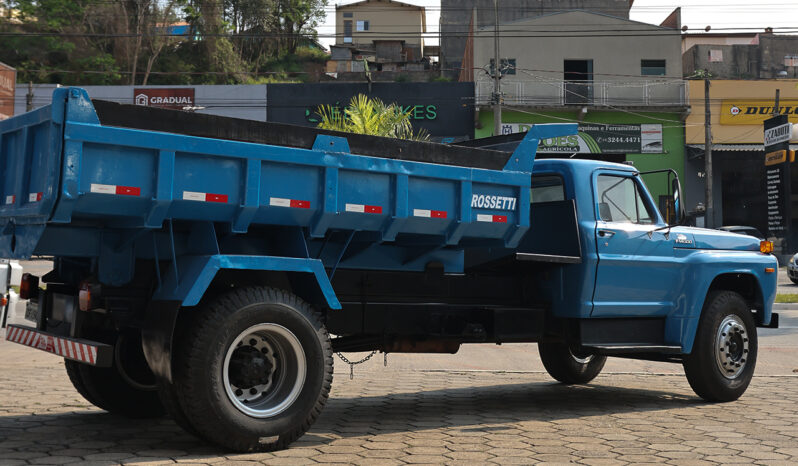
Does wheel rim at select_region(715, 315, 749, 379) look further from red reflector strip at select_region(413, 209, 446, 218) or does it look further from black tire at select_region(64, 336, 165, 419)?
black tire at select_region(64, 336, 165, 419)

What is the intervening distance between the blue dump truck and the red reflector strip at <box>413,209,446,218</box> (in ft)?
0.06

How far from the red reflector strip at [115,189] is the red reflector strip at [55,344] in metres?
1.00

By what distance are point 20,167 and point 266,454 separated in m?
2.52

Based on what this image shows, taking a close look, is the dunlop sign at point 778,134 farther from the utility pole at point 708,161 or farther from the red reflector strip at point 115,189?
the red reflector strip at point 115,189

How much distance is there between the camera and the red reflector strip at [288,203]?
592cm

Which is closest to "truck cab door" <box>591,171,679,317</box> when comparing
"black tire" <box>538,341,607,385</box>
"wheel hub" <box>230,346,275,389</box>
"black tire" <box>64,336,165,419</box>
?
"black tire" <box>538,341,607,385</box>

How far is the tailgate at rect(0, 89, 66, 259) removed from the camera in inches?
206

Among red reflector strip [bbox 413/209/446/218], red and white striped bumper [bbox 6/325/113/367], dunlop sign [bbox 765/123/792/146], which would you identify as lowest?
red and white striped bumper [bbox 6/325/113/367]

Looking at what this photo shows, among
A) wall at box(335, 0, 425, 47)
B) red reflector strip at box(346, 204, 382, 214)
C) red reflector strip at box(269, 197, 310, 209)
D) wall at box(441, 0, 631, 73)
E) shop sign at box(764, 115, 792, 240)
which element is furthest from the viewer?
wall at box(335, 0, 425, 47)

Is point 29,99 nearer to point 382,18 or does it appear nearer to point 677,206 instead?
point 677,206

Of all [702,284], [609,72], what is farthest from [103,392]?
[609,72]

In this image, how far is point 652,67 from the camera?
40594 millimetres

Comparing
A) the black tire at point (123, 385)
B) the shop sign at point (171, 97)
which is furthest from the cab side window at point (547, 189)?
the shop sign at point (171, 97)

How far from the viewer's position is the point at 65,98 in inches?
205
